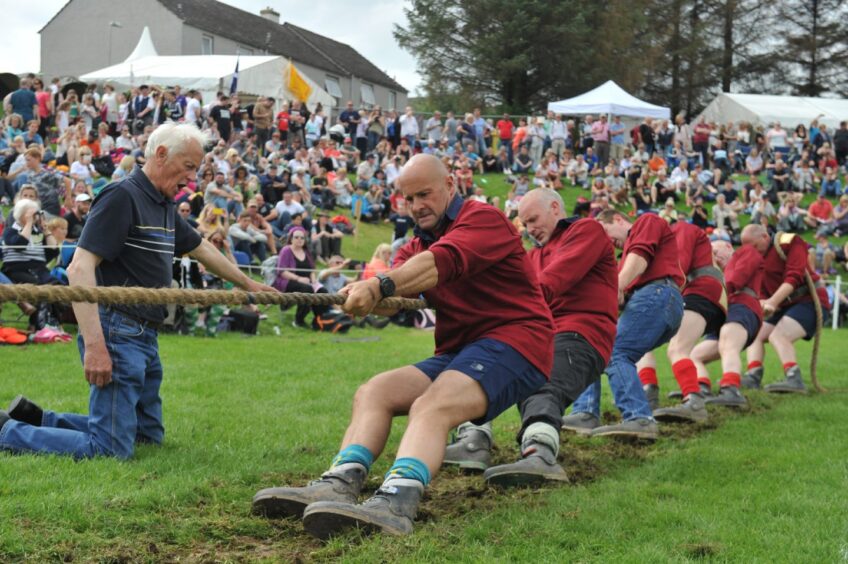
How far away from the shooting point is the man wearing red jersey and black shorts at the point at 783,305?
11219mm

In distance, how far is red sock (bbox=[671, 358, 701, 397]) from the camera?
29.5 ft

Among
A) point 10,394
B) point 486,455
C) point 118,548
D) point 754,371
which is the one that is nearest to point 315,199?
point 754,371

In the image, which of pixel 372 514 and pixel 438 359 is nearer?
pixel 372 514

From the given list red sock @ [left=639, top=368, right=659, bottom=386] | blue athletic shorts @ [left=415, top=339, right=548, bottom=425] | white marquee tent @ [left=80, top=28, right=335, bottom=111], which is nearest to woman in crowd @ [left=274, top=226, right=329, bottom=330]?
red sock @ [left=639, top=368, right=659, bottom=386]

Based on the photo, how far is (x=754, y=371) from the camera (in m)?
11.7

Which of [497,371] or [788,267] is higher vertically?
[788,267]

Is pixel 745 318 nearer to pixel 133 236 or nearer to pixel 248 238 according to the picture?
pixel 133 236

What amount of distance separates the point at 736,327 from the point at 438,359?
593 centimetres

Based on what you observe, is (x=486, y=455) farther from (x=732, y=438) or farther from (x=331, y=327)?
(x=331, y=327)

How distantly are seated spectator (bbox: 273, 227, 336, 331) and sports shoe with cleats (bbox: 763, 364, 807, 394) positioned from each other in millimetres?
7868

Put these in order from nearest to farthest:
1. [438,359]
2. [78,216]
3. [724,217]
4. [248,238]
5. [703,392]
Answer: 1. [438,359]
2. [703,392]
3. [78,216]
4. [248,238]
5. [724,217]

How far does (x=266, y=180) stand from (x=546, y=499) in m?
18.8

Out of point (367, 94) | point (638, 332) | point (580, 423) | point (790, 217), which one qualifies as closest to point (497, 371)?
point (580, 423)

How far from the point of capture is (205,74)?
106 feet
